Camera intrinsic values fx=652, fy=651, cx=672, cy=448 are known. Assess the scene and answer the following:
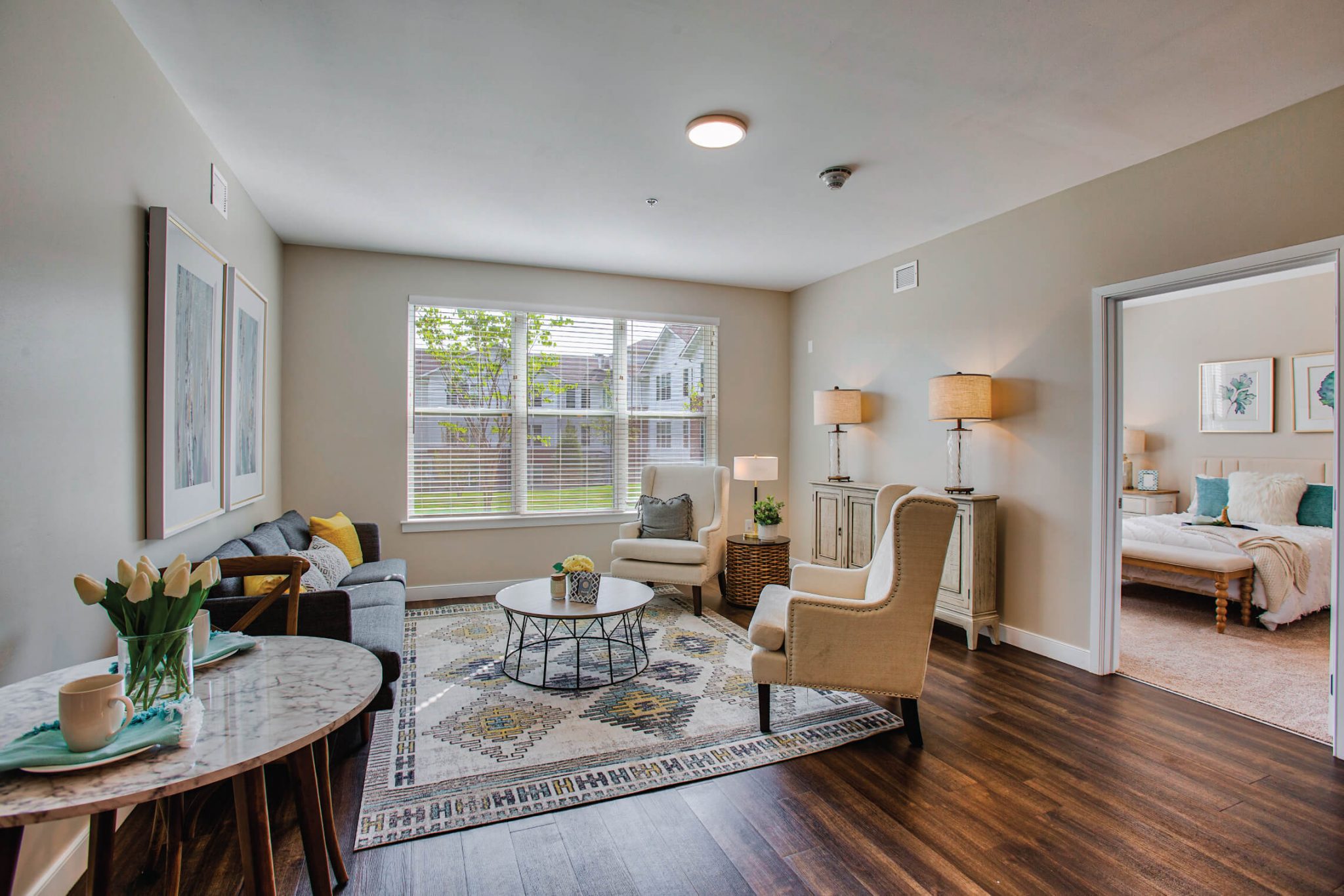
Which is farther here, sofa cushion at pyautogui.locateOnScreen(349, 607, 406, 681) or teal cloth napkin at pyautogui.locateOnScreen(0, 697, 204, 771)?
sofa cushion at pyautogui.locateOnScreen(349, 607, 406, 681)

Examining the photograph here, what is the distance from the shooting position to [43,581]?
1742mm

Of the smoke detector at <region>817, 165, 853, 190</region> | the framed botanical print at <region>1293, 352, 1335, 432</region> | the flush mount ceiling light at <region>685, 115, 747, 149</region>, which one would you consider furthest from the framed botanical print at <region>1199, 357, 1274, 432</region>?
the flush mount ceiling light at <region>685, 115, 747, 149</region>

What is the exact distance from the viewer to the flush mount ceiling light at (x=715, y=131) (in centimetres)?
275

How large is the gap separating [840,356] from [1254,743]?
3544mm

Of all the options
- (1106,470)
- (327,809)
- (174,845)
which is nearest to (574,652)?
(327,809)

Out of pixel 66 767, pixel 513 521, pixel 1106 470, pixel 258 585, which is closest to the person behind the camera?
pixel 66 767

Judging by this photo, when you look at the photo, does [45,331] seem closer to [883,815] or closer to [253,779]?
[253,779]

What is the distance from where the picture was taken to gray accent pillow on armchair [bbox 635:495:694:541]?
490 cm

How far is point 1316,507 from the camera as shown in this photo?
5059mm

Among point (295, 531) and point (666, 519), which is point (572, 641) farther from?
point (295, 531)

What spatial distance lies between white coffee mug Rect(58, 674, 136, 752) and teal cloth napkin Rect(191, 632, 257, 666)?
374mm

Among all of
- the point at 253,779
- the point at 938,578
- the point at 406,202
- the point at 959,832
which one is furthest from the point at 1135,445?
the point at 253,779

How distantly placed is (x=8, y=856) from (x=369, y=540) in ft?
10.8

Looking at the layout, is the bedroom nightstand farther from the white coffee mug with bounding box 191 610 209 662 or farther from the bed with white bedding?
the white coffee mug with bounding box 191 610 209 662
